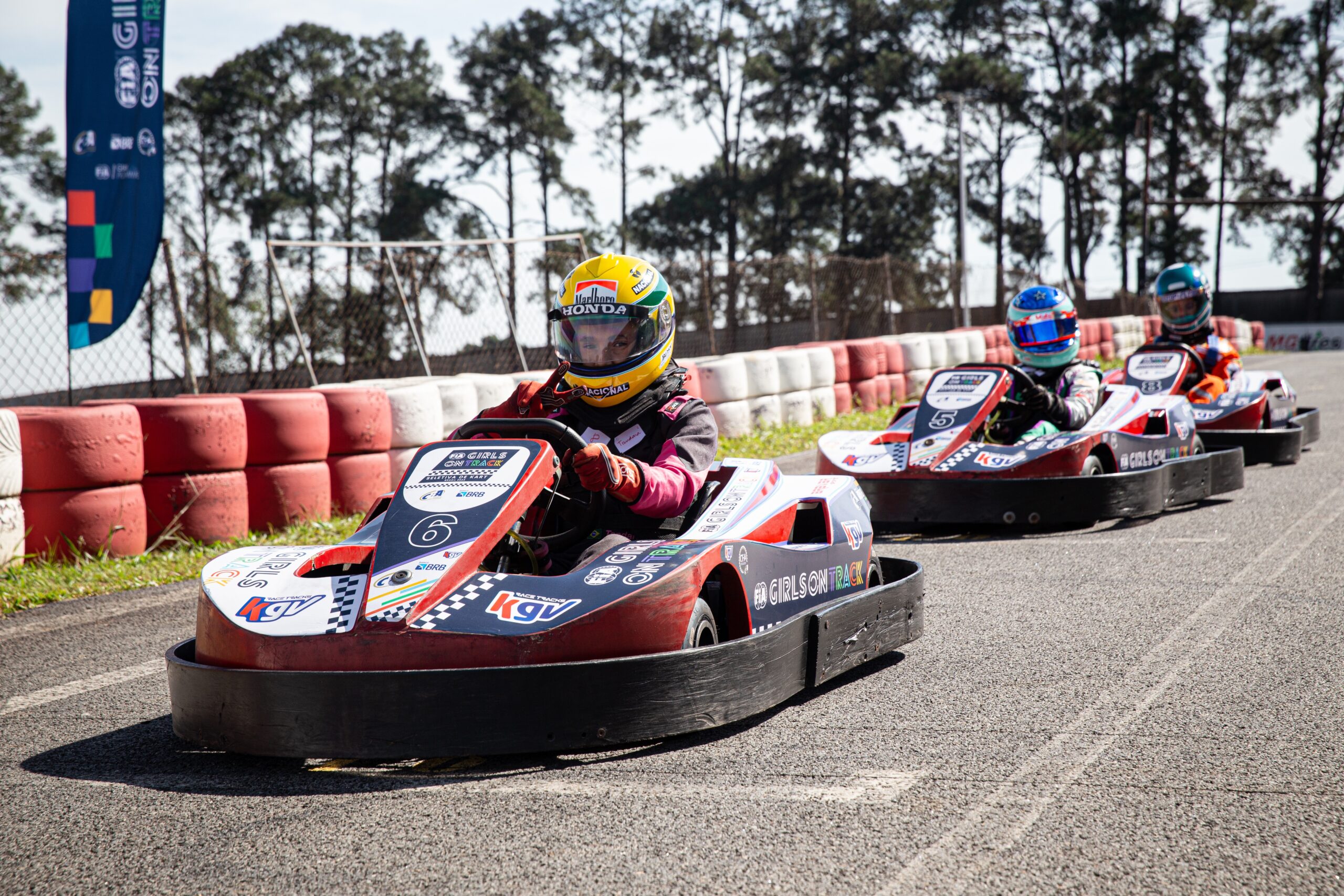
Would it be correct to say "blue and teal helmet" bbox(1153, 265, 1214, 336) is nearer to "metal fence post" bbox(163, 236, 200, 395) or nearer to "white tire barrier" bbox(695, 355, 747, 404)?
"white tire barrier" bbox(695, 355, 747, 404)

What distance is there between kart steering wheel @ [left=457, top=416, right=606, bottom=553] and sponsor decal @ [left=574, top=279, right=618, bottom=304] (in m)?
0.49

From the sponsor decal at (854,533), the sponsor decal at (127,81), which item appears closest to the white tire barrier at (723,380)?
the sponsor decal at (127,81)

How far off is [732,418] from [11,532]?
6553mm

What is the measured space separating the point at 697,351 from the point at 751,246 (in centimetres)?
2315

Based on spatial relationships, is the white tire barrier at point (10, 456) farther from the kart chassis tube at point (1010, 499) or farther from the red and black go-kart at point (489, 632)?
the kart chassis tube at point (1010, 499)

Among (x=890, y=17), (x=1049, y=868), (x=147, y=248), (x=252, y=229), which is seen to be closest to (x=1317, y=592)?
(x=1049, y=868)

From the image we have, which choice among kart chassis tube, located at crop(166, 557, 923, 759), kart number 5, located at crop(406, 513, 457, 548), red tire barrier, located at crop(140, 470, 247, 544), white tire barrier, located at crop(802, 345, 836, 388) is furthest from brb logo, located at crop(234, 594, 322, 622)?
white tire barrier, located at crop(802, 345, 836, 388)

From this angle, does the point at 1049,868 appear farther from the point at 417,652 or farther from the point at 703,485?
the point at 703,485

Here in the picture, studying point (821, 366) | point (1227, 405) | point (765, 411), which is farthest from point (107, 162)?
point (1227, 405)

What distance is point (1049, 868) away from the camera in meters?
2.36

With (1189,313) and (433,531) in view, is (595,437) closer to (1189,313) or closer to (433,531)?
(433,531)

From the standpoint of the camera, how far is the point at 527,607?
308 centimetres

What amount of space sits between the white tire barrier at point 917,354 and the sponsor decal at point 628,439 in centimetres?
1081

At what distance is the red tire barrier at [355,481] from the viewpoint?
7.15 m
